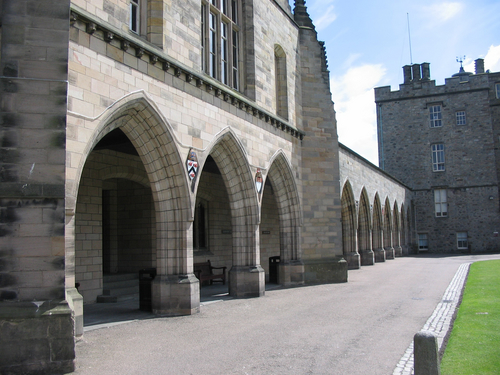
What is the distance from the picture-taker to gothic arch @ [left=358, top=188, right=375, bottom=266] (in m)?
26.7

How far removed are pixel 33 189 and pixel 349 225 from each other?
1980 cm

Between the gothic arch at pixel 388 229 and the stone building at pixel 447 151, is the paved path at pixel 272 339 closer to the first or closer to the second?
the gothic arch at pixel 388 229

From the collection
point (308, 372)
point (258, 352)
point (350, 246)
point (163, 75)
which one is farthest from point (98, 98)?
point (350, 246)

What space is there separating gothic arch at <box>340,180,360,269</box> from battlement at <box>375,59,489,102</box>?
21.3 meters

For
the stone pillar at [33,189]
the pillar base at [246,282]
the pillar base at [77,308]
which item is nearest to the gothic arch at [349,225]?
the pillar base at [246,282]

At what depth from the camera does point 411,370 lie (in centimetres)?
586

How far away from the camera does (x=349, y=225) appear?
24203 millimetres

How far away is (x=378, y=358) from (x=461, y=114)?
38.6 m

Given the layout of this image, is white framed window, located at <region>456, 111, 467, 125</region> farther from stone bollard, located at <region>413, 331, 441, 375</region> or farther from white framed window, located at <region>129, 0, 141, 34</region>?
stone bollard, located at <region>413, 331, 441, 375</region>

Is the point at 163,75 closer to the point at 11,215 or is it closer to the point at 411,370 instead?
the point at 11,215

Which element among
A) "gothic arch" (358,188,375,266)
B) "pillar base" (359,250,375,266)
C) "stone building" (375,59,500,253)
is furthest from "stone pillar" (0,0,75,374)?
"stone building" (375,59,500,253)

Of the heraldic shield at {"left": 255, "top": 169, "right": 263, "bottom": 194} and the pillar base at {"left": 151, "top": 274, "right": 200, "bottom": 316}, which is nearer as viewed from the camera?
the pillar base at {"left": 151, "top": 274, "right": 200, "bottom": 316}

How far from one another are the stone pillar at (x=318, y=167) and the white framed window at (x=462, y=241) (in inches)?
1046

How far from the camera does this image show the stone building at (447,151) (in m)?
39.2
